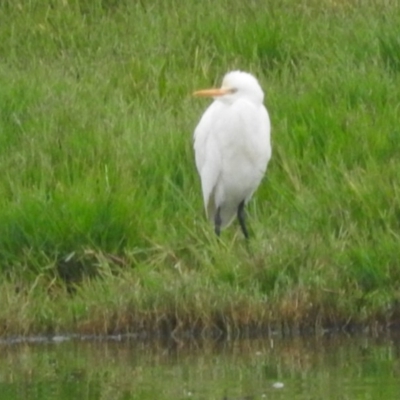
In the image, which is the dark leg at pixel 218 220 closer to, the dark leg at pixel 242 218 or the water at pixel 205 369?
the dark leg at pixel 242 218

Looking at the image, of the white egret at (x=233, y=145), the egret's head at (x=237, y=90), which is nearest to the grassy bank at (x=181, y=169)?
the white egret at (x=233, y=145)

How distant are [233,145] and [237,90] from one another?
37cm

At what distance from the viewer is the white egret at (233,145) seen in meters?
9.59

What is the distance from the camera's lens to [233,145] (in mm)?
9820

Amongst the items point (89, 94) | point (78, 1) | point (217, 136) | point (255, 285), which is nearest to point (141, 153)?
point (217, 136)

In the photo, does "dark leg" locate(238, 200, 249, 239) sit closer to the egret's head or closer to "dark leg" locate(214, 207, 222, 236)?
"dark leg" locate(214, 207, 222, 236)

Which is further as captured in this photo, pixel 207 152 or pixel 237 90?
pixel 207 152

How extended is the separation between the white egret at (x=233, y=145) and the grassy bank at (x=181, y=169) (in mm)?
164

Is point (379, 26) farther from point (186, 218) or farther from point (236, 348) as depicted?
point (236, 348)

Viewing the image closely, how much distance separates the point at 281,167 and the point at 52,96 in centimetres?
180

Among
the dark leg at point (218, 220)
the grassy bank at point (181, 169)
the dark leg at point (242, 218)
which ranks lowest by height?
the dark leg at point (218, 220)

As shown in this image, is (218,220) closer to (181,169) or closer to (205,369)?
(181,169)

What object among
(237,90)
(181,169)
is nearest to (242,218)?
(181,169)

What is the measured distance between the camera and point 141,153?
10102mm
